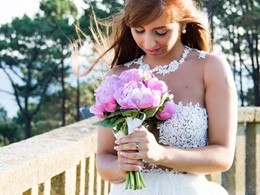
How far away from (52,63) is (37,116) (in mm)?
3554

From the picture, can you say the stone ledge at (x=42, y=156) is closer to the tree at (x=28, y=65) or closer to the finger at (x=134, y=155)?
the finger at (x=134, y=155)

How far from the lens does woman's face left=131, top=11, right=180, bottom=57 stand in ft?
8.54

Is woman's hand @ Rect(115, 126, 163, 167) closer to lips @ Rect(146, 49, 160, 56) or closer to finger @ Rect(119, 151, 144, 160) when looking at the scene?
finger @ Rect(119, 151, 144, 160)

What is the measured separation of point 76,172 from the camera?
3771 mm

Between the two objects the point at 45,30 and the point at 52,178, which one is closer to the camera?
the point at 52,178

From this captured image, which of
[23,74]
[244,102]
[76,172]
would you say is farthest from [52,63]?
[76,172]

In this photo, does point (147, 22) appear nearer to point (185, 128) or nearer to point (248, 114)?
point (185, 128)

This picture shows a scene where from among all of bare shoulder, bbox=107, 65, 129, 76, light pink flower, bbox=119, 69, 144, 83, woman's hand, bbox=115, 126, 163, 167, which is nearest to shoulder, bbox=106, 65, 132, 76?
bare shoulder, bbox=107, 65, 129, 76

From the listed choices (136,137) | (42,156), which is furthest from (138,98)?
(42,156)

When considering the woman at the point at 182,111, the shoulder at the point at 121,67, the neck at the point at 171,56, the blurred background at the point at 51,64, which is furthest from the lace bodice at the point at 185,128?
the blurred background at the point at 51,64

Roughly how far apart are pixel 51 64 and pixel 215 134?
38477 millimetres

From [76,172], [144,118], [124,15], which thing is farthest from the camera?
[76,172]

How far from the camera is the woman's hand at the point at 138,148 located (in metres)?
2.35

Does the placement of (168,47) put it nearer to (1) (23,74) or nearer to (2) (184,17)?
(2) (184,17)
